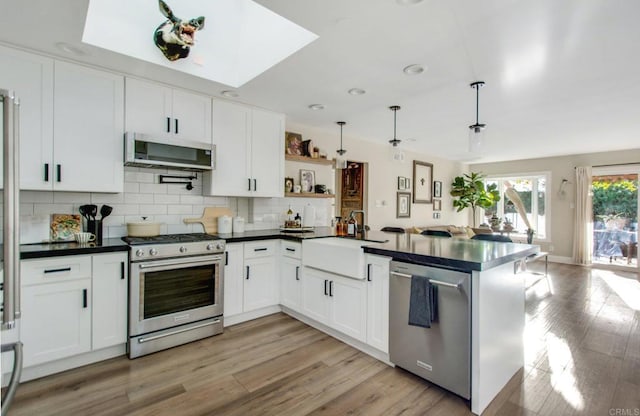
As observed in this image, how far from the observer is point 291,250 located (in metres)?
3.36

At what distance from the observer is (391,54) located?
94.1 inches

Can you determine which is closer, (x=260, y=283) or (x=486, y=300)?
(x=486, y=300)

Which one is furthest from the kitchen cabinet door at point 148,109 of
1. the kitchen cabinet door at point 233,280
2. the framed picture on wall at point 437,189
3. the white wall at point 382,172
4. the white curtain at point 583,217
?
the white curtain at point 583,217

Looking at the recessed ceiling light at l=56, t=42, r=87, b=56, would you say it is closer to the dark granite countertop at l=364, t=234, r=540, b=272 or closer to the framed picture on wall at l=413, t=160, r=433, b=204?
the dark granite countertop at l=364, t=234, r=540, b=272

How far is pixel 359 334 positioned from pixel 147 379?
1615 mm

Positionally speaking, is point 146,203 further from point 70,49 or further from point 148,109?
point 70,49

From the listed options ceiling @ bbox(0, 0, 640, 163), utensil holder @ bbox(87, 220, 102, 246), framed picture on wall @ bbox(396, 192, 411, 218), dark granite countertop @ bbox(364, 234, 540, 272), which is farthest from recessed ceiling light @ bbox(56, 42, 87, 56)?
framed picture on wall @ bbox(396, 192, 411, 218)

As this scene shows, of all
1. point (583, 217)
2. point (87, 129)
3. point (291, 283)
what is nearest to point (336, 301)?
point (291, 283)

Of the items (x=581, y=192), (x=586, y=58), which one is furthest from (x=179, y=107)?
(x=581, y=192)

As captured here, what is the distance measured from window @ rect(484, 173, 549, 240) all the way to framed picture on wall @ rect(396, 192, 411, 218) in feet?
8.35

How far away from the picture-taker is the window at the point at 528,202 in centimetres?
732

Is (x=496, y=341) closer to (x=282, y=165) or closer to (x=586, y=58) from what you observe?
(x=586, y=58)

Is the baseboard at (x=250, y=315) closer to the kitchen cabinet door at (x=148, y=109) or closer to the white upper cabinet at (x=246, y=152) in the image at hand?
the white upper cabinet at (x=246, y=152)

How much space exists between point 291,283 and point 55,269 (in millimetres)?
1983
